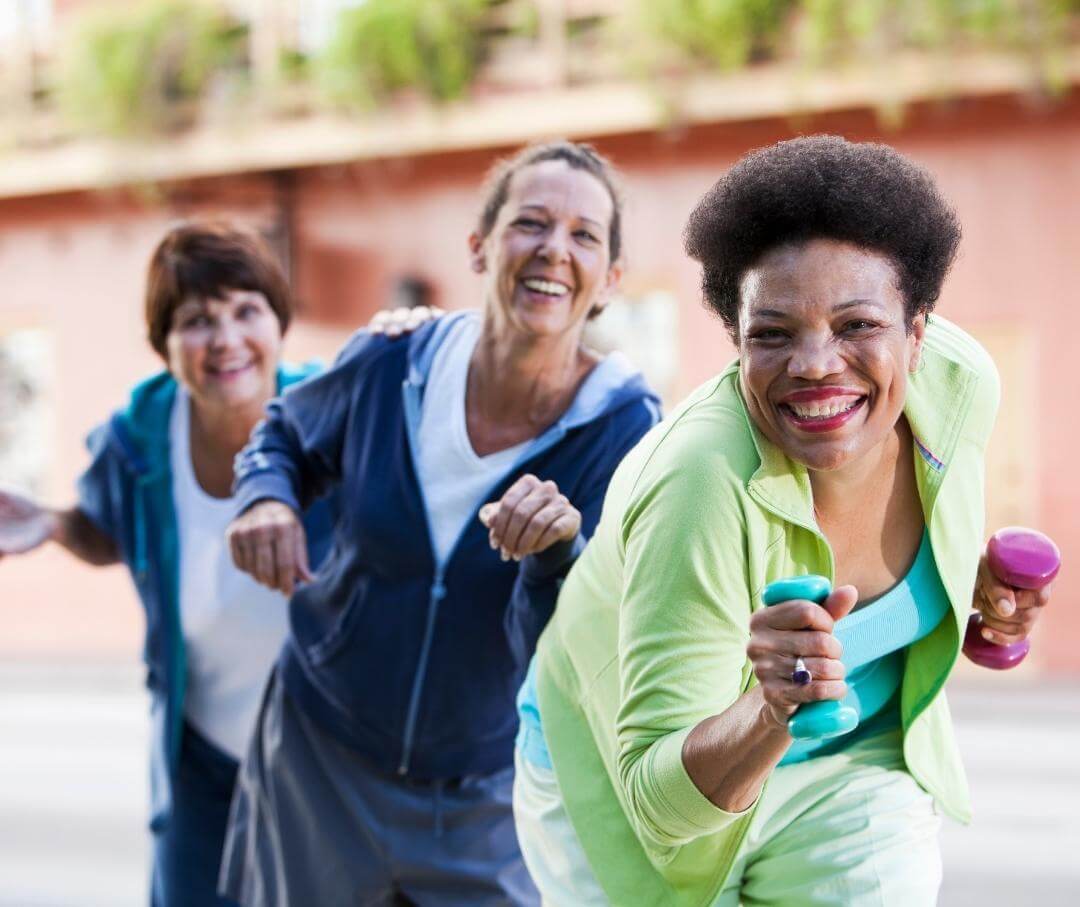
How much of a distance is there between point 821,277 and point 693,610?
443 millimetres

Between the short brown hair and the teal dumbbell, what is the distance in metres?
2.22

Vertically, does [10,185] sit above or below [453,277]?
above

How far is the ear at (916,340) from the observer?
2145 millimetres

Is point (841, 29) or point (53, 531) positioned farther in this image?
point (841, 29)

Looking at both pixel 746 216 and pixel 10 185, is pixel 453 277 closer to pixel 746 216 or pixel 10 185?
pixel 10 185

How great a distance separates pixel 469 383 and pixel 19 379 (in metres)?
12.3

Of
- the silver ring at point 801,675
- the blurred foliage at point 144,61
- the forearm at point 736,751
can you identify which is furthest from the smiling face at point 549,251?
the blurred foliage at point 144,61

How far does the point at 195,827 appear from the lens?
12.2 feet

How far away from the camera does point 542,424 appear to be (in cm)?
305

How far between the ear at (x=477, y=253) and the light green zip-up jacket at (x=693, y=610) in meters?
1.02

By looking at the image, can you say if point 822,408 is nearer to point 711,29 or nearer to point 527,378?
point 527,378

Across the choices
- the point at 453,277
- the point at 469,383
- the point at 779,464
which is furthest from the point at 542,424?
the point at 453,277

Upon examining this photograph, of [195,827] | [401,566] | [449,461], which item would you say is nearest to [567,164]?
[449,461]

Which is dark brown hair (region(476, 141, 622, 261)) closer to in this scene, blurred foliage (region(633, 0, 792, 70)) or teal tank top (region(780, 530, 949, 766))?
teal tank top (region(780, 530, 949, 766))
